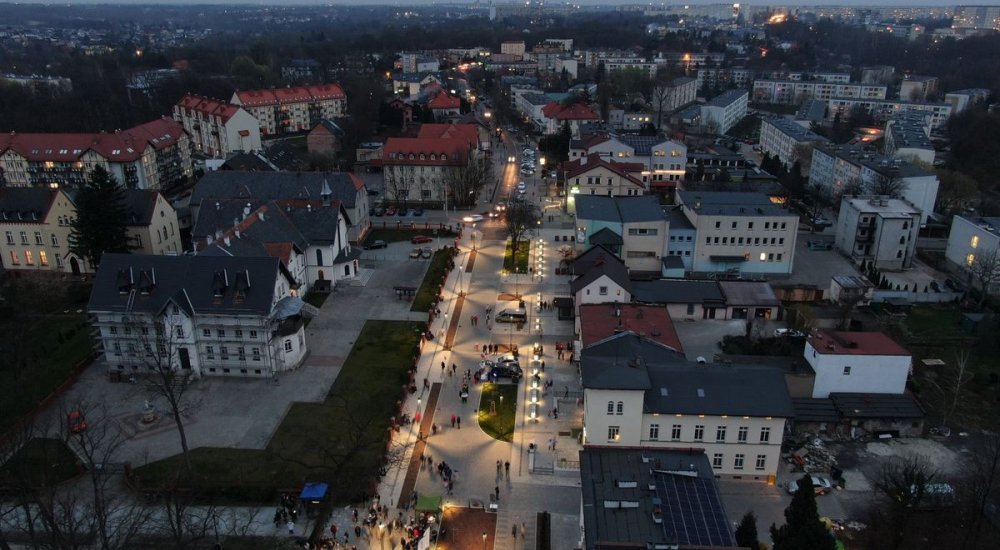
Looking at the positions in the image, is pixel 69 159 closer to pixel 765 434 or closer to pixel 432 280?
pixel 432 280

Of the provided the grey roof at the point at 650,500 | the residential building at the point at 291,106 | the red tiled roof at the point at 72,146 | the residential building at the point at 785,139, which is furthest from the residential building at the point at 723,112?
the grey roof at the point at 650,500

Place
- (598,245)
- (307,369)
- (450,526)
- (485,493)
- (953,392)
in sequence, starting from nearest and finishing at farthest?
(450,526) < (485,493) < (953,392) < (307,369) < (598,245)

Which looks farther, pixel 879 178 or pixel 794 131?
pixel 794 131

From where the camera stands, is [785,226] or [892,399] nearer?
[892,399]

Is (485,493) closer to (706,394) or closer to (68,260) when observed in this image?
(706,394)

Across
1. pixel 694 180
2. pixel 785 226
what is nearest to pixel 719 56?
pixel 694 180

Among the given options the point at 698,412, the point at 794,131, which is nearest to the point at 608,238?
the point at 698,412

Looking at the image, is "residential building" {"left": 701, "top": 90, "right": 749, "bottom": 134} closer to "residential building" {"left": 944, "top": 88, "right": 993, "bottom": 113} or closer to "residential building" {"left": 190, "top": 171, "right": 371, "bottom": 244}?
"residential building" {"left": 944, "top": 88, "right": 993, "bottom": 113}
